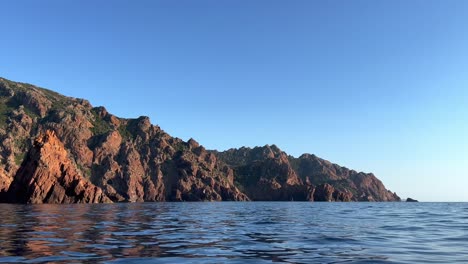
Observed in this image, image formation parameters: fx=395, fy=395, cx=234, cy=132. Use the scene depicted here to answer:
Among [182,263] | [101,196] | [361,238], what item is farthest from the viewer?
[101,196]

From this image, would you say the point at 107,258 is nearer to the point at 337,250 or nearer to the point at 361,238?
the point at 337,250

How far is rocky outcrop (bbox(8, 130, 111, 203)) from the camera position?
11888cm

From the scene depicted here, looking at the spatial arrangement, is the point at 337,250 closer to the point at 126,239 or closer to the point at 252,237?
the point at 252,237

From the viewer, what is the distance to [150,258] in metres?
17.2

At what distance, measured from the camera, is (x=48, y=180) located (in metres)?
123

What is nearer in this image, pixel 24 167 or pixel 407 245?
pixel 407 245

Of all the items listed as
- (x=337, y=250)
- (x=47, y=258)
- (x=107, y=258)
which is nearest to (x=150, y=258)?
(x=107, y=258)

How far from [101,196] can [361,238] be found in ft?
430

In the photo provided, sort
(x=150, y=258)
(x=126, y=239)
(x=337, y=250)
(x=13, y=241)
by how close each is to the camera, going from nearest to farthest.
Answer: (x=150, y=258), (x=337, y=250), (x=13, y=241), (x=126, y=239)

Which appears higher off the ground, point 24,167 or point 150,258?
point 24,167

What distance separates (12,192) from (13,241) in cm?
11395

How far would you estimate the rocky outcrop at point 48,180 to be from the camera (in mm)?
118875

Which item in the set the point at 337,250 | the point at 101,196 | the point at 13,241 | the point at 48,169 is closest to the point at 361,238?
the point at 337,250

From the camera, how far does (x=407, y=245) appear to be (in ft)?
73.3
